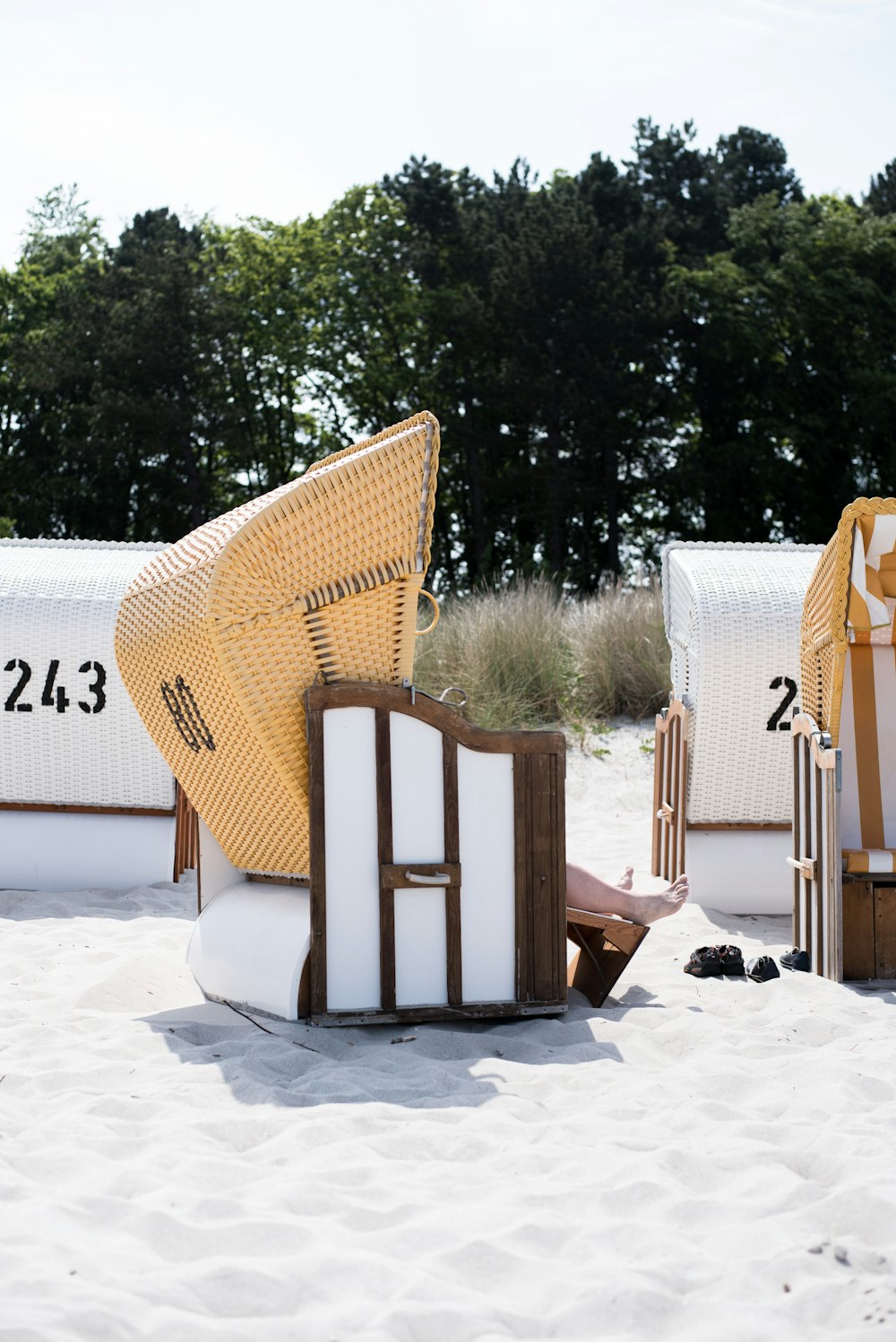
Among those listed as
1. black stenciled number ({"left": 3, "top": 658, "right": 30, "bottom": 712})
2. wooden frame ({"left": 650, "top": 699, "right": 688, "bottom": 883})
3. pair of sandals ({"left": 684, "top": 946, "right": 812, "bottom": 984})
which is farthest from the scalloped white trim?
pair of sandals ({"left": 684, "top": 946, "right": 812, "bottom": 984})

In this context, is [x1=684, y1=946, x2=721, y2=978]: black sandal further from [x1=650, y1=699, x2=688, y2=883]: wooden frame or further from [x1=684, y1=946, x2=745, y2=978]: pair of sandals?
[x1=650, y1=699, x2=688, y2=883]: wooden frame

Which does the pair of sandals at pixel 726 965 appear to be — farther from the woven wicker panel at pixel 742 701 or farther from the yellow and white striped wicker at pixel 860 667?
the woven wicker panel at pixel 742 701

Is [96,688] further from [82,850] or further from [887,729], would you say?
[887,729]

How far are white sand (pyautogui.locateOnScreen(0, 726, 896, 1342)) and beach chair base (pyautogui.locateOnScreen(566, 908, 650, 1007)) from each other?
11 cm

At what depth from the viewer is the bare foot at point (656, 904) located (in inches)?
191

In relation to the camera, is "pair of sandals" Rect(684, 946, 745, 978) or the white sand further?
"pair of sandals" Rect(684, 946, 745, 978)

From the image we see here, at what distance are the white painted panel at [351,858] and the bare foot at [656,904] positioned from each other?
1163 millimetres

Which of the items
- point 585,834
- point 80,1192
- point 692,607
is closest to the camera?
point 80,1192

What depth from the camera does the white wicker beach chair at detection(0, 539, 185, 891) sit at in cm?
722

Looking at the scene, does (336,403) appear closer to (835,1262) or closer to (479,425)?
(479,425)

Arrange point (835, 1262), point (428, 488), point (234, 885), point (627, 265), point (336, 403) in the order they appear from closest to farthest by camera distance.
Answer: point (835, 1262)
point (428, 488)
point (234, 885)
point (627, 265)
point (336, 403)

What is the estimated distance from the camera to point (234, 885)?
4.82 metres

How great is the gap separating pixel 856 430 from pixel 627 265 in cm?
637

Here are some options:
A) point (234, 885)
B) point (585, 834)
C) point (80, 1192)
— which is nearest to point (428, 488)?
point (234, 885)
